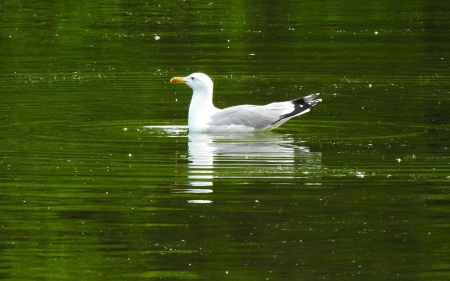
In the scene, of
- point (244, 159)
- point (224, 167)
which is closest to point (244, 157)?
point (244, 159)

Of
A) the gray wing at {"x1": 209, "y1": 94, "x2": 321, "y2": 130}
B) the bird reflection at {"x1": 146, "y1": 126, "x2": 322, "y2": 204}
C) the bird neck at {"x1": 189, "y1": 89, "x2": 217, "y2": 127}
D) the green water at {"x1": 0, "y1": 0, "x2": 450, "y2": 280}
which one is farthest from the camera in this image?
the bird neck at {"x1": 189, "y1": 89, "x2": 217, "y2": 127}

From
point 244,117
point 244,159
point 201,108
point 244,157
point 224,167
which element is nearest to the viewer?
point 224,167

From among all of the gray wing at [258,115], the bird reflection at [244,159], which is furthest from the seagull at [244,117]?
the bird reflection at [244,159]

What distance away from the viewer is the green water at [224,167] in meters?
9.27

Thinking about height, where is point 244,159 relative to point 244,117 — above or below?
below

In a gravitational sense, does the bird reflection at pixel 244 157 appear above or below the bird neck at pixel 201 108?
below

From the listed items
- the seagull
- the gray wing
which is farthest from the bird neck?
the gray wing

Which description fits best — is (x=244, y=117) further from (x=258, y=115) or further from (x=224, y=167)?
(x=224, y=167)

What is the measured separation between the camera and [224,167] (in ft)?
41.7

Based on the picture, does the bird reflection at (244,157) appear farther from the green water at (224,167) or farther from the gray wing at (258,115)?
the gray wing at (258,115)

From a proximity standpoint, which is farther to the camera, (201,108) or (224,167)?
(201,108)

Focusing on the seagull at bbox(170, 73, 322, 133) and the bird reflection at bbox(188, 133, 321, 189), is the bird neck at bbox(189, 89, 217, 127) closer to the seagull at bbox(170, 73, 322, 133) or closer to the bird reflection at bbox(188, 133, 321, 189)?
the seagull at bbox(170, 73, 322, 133)

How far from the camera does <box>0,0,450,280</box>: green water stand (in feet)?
30.4

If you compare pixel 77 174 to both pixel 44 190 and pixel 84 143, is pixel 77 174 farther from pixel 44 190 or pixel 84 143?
pixel 84 143
